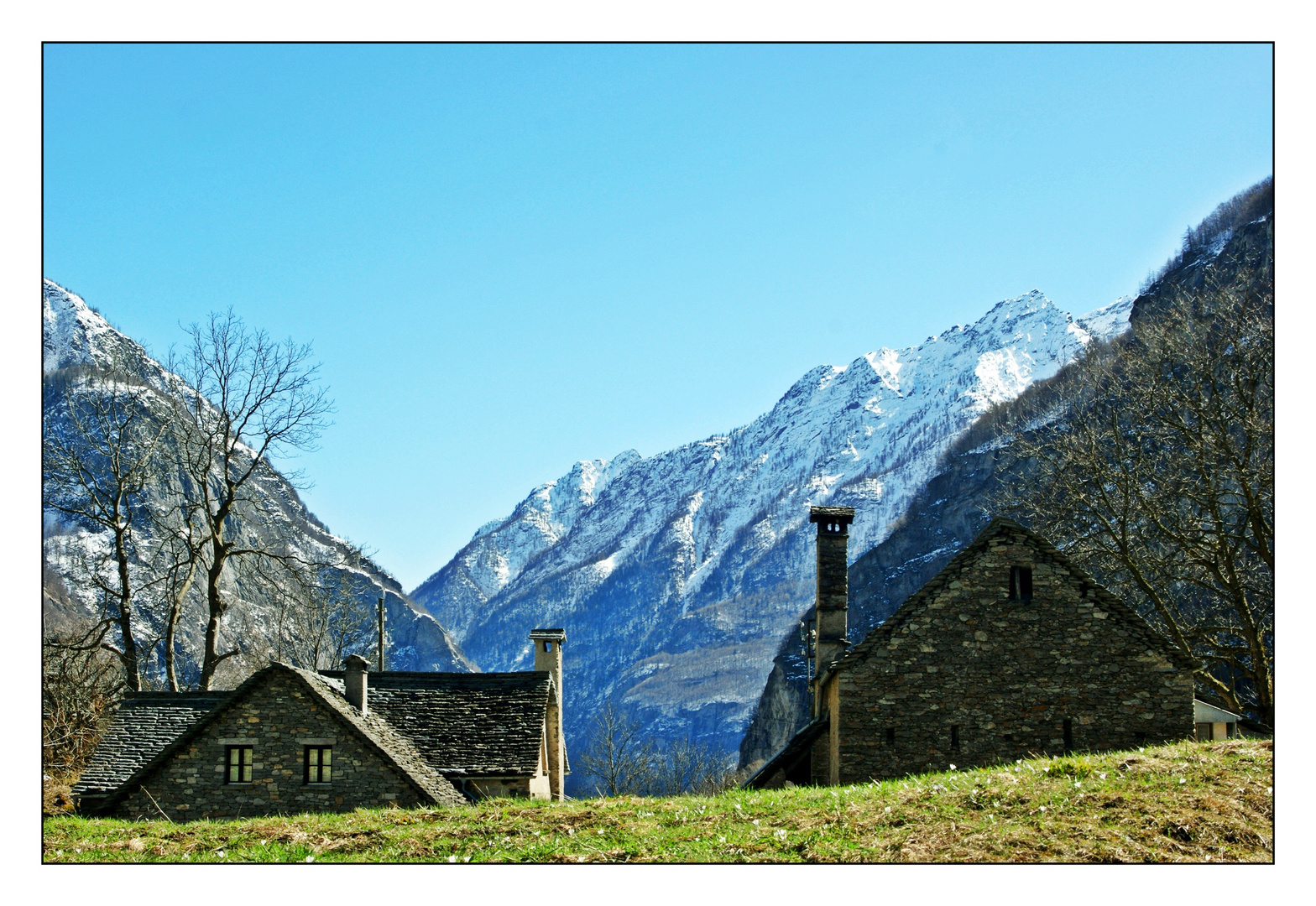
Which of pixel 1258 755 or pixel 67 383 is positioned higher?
pixel 67 383

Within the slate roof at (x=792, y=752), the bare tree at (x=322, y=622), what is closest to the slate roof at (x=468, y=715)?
the slate roof at (x=792, y=752)

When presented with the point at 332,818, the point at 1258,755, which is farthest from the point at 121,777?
the point at 1258,755

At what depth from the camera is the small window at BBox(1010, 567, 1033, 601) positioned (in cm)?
2497

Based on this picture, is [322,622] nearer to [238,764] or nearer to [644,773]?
[238,764]

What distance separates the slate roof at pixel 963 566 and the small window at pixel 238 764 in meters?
12.9

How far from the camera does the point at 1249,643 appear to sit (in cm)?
Result: 2833

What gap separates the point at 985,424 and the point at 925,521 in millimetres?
38879

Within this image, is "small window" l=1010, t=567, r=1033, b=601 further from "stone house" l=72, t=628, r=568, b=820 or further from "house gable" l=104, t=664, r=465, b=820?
"house gable" l=104, t=664, r=465, b=820

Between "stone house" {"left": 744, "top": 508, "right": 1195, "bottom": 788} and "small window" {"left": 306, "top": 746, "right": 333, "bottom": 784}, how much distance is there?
35.7ft

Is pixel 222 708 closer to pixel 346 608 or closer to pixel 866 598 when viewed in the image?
pixel 346 608

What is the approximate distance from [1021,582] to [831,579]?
762 centimetres

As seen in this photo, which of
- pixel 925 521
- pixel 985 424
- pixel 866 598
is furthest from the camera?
pixel 985 424

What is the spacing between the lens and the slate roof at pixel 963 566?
2450 cm

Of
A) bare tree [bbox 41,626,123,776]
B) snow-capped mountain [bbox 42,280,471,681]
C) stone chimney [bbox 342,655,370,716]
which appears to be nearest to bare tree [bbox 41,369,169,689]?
snow-capped mountain [bbox 42,280,471,681]
